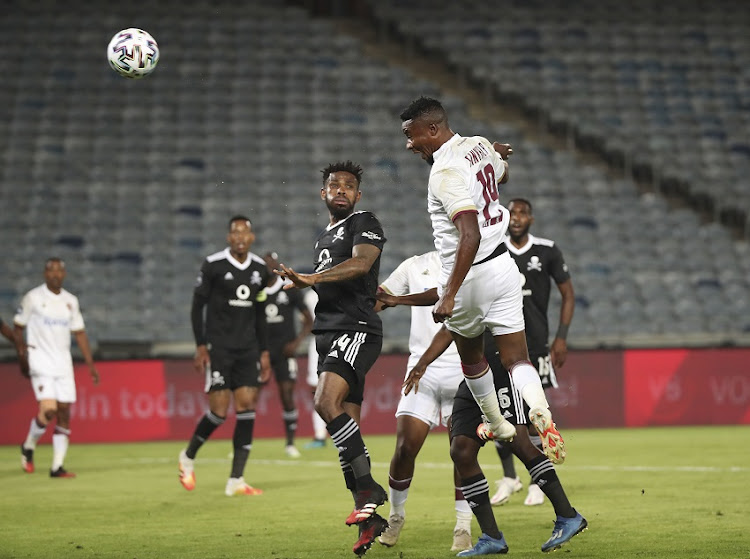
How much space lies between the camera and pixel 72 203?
20.5m

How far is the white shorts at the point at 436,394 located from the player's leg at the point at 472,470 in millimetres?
579

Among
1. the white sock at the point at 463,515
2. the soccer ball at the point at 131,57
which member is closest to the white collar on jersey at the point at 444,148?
the white sock at the point at 463,515

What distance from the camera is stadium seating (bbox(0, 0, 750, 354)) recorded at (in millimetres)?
19594

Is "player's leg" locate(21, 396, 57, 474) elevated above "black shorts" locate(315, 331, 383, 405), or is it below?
below

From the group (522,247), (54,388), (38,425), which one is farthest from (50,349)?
(522,247)

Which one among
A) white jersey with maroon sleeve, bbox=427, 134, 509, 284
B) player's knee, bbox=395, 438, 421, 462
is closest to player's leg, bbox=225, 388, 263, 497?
player's knee, bbox=395, 438, 421, 462

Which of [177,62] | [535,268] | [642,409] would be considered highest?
[177,62]

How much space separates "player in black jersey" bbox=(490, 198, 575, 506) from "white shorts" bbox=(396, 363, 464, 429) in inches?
61.6

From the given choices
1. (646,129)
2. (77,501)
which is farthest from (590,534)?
(646,129)

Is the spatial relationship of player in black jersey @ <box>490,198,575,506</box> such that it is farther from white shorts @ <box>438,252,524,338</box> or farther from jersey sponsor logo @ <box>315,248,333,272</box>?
white shorts @ <box>438,252,524,338</box>

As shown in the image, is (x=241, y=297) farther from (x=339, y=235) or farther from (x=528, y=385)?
(x=528, y=385)

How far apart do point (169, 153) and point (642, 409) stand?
9911 mm

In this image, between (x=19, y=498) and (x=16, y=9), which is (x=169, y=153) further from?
(x=19, y=498)

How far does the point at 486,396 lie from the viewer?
6.36 m
